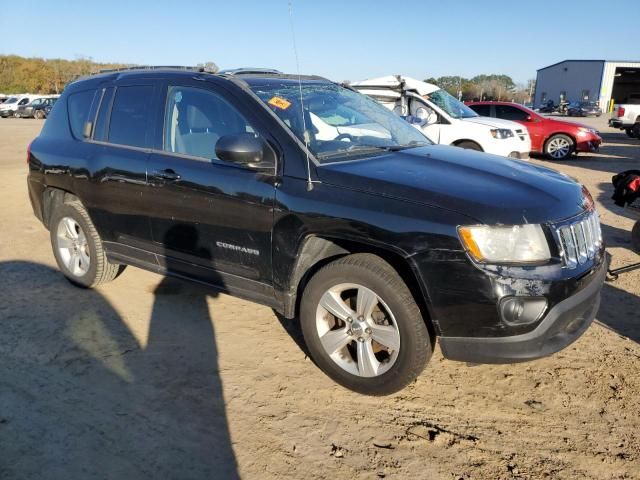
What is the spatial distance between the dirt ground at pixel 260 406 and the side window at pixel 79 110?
1520 millimetres

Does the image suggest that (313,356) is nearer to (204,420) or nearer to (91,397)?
(204,420)

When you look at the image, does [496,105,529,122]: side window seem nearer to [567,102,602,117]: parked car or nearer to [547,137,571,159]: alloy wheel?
[547,137,571,159]: alloy wheel

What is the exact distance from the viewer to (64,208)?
4.66m

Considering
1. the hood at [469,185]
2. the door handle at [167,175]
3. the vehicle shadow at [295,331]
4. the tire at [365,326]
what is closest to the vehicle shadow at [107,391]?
A: the vehicle shadow at [295,331]

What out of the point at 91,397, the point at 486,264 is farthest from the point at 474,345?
the point at 91,397

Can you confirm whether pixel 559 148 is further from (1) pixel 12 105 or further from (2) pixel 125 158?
(1) pixel 12 105

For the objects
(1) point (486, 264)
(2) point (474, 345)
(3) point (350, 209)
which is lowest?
(2) point (474, 345)

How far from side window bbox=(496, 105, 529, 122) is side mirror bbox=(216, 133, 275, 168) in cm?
1220

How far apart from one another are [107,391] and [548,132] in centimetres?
1366

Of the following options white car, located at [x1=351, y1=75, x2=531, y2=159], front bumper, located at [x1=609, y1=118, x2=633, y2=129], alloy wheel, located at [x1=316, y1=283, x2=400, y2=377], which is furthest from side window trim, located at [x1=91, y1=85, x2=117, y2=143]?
front bumper, located at [x1=609, y1=118, x2=633, y2=129]

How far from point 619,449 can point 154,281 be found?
3.99 m

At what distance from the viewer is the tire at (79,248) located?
4.50 metres

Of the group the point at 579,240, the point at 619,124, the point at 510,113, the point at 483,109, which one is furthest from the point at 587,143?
the point at 579,240

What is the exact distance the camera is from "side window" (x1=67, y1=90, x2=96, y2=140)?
177 inches
